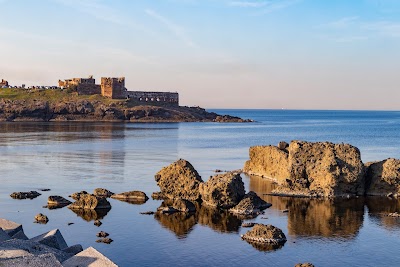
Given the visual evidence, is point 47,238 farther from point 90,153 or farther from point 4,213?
point 90,153

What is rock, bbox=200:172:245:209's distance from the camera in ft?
156

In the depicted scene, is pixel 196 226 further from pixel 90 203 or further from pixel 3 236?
pixel 3 236

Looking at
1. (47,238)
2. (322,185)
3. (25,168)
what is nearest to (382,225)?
(322,185)

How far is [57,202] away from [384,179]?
32.3 meters

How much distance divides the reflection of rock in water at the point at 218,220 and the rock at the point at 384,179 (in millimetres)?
17729

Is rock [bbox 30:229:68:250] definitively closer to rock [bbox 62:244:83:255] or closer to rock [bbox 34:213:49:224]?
rock [bbox 62:244:83:255]

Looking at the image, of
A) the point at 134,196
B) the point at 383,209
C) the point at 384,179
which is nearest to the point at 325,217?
the point at 383,209

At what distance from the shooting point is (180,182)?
52031 mm

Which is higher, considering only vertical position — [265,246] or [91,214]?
[265,246]

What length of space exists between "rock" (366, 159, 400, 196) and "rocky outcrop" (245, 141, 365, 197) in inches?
41.2

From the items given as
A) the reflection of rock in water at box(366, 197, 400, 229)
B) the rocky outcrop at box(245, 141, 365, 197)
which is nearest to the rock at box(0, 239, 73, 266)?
the reflection of rock in water at box(366, 197, 400, 229)

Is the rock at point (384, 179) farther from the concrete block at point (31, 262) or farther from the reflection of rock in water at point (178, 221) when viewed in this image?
the concrete block at point (31, 262)

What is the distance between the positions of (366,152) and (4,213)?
66.0 m

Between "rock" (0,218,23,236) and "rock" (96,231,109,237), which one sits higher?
"rock" (0,218,23,236)
